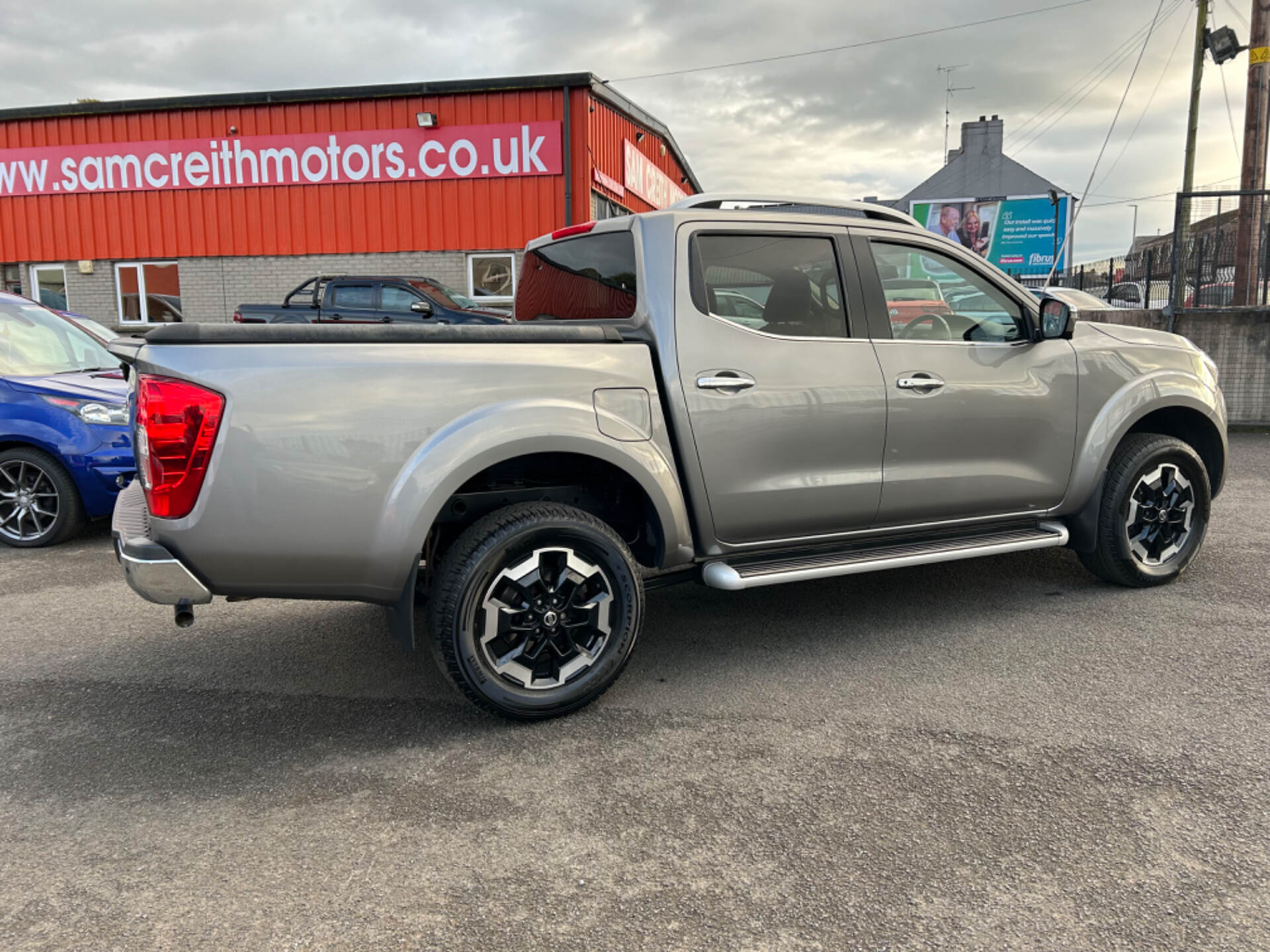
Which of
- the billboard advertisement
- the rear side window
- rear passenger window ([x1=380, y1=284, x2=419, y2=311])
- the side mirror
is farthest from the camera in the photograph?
the billboard advertisement

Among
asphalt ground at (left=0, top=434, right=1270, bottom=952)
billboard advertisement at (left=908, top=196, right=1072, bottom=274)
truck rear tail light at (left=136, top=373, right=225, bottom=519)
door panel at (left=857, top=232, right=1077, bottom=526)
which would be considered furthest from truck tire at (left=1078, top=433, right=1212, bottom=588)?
billboard advertisement at (left=908, top=196, right=1072, bottom=274)

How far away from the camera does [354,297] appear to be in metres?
13.7

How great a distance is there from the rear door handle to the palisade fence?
33.3ft

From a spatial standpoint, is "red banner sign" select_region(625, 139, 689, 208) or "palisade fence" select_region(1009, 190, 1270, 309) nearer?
"palisade fence" select_region(1009, 190, 1270, 309)

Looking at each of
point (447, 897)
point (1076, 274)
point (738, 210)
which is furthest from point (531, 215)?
point (447, 897)

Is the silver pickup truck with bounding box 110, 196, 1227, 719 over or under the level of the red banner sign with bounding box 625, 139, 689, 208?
under

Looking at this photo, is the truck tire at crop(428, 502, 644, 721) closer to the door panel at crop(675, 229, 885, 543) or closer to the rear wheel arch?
the rear wheel arch

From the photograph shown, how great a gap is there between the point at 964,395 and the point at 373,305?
36.6 feet

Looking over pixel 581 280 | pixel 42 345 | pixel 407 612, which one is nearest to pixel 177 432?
pixel 407 612

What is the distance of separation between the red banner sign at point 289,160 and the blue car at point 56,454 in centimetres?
1124

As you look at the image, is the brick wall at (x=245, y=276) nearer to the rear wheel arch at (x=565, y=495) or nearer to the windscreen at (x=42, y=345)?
the windscreen at (x=42, y=345)

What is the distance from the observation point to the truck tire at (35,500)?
603cm

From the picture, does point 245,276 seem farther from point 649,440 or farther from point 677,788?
point 677,788

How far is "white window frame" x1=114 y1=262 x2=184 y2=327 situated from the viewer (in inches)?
712
